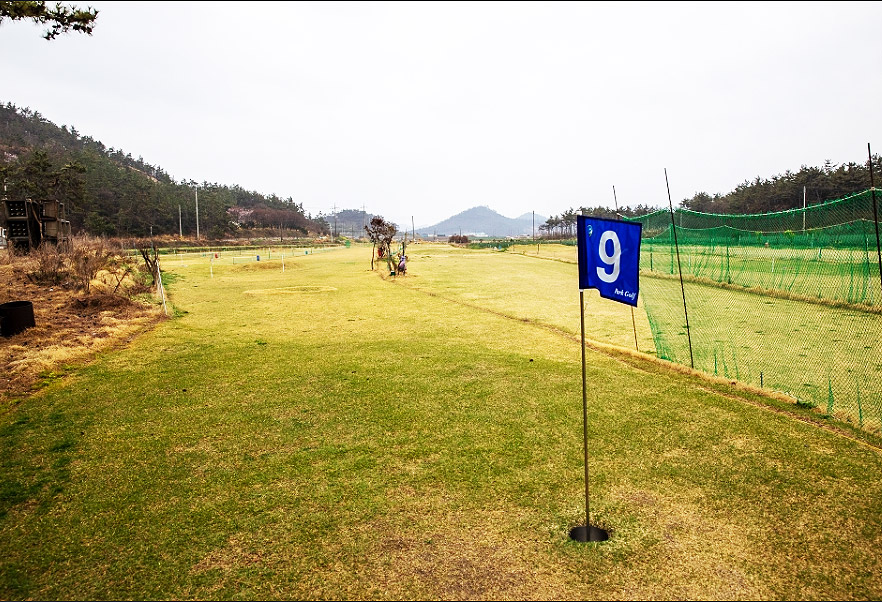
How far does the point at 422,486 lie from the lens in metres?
4.62

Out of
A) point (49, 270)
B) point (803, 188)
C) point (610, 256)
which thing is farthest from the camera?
point (803, 188)

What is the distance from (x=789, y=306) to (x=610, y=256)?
14.2m

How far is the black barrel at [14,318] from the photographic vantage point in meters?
10.0

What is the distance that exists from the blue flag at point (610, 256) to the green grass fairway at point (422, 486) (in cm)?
193

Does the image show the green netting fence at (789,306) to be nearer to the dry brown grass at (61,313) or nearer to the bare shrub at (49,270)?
the dry brown grass at (61,313)

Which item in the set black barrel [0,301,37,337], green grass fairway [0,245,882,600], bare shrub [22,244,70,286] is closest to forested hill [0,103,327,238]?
bare shrub [22,244,70,286]

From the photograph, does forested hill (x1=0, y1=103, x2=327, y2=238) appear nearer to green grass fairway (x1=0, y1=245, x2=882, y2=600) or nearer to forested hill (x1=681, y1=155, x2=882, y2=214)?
green grass fairway (x1=0, y1=245, x2=882, y2=600)

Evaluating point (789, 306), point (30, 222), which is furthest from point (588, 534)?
point (30, 222)

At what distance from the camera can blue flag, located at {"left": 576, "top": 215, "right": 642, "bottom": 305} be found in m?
4.07

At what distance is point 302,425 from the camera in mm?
6129

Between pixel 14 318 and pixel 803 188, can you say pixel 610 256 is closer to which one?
pixel 14 318

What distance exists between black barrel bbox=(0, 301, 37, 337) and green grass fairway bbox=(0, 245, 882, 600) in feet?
9.73

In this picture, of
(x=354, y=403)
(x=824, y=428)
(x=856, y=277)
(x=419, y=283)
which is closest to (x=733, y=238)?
(x=856, y=277)

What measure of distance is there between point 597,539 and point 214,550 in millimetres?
2929
